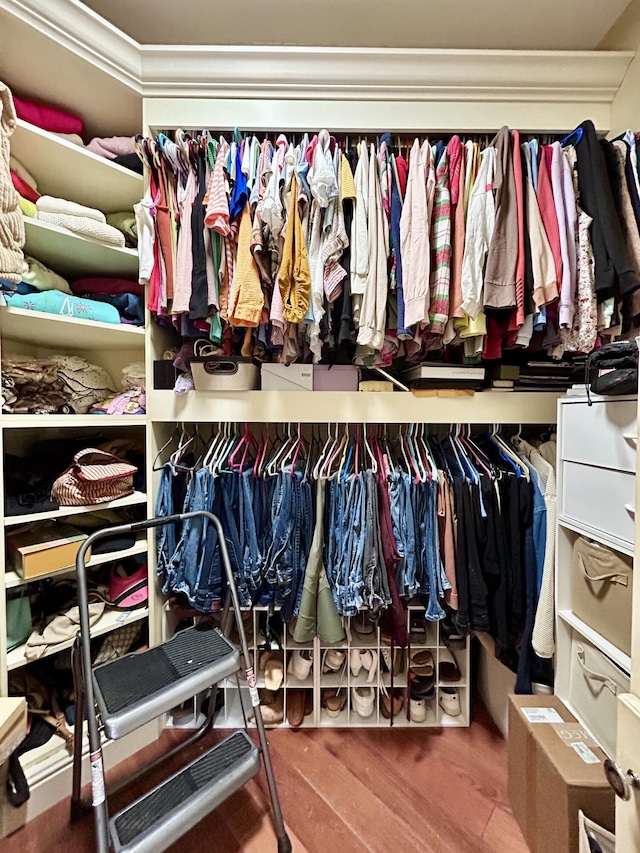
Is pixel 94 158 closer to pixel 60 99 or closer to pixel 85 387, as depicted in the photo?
A: pixel 60 99

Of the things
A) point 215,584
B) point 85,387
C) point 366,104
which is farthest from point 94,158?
point 215,584

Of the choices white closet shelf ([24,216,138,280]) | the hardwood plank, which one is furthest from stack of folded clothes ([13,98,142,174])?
the hardwood plank

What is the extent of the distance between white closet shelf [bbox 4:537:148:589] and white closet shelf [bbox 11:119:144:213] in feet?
4.70

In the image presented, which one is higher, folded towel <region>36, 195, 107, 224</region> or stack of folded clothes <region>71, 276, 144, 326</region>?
folded towel <region>36, 195, 107, 224</region>

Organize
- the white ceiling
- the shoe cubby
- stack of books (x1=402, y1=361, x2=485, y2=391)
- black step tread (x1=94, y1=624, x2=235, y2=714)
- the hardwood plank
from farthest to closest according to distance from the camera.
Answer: the shoe cubby → stack of books (x1=402, y1=361, x2=485, y2=391) → the white ceiling → the hardwood plank → black step tread (x1=94, y1=624, x2=235, y2=714)

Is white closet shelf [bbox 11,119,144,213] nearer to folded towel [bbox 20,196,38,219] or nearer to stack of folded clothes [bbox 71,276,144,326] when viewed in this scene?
folded towel [bbox 20,196,38,219]

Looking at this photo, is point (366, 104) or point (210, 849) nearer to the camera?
point (210, 849)

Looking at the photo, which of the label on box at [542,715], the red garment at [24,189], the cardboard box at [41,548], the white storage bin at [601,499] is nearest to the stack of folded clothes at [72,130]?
the red garment at [24,189]

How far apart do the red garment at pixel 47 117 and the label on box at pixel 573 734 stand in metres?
2.69

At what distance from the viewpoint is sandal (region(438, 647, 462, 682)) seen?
147 centimetres

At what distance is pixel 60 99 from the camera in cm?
130

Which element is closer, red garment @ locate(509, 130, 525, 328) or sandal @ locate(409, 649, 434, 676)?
red garment @ locate(509, 130, 525, 328)

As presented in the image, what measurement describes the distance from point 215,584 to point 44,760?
764 mm

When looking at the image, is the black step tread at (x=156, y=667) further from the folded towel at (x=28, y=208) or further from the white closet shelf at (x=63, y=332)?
the folded towel at (x=28, y=208)
